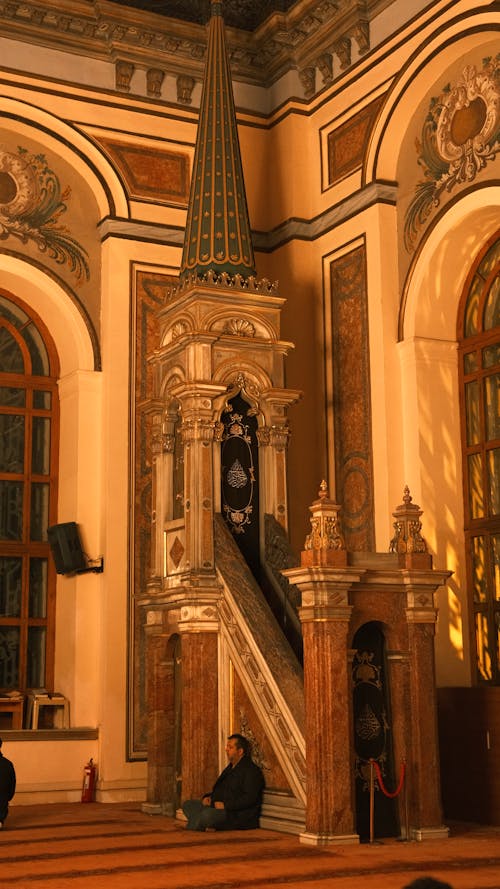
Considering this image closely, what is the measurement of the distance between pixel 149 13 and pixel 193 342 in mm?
4528

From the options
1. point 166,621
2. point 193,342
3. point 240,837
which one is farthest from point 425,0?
point 240,837

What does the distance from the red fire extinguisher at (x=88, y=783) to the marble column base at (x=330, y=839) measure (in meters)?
3.86

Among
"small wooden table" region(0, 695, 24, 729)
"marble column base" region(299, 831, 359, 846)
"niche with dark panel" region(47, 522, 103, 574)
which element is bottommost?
"marble column base" region(299, 831, 359, 846)

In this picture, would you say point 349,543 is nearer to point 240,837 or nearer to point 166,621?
point 166,621

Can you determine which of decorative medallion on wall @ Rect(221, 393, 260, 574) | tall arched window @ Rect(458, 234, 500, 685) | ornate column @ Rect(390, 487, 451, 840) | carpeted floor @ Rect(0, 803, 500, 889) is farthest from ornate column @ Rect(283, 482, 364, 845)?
tall arched window @ Rect(458, 234, 500, 685)

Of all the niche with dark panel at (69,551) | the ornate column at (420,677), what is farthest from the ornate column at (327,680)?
the niche with dark panel at (69,551)

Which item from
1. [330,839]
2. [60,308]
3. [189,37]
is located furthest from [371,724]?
[189,37]

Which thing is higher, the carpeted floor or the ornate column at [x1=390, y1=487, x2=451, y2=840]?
the ornate column at [x1=390, y1=487, x2=451, y2=840]

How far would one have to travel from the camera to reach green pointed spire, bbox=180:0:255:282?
10.9 meters

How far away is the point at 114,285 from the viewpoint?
40.9ft

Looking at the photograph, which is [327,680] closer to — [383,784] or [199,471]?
[383,784]

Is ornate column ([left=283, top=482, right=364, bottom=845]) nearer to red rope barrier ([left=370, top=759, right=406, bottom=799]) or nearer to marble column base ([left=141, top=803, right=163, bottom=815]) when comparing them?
red rope barrier ([left=370, top=759, right=406, bottom=799])

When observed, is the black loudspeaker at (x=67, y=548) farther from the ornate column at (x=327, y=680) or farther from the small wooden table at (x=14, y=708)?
the ornate column at (x=327, y=680)

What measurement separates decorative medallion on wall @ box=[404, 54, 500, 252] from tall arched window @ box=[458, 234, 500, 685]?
0.69 m
